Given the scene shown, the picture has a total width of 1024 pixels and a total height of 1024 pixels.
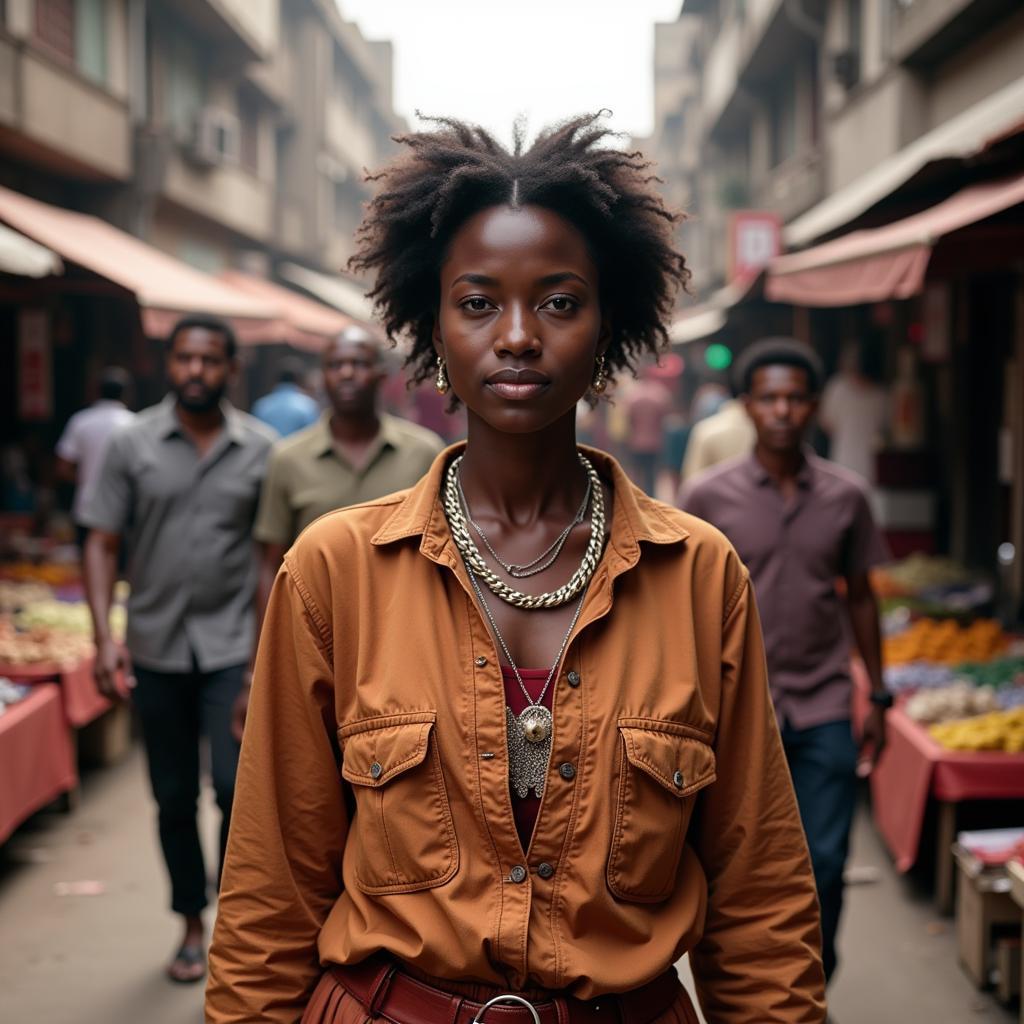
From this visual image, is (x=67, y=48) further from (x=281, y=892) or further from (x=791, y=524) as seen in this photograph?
(x=281, y=892)

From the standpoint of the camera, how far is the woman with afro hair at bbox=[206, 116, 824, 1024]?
1.89m

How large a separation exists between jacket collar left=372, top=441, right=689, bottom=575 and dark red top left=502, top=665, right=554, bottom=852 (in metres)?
0.19

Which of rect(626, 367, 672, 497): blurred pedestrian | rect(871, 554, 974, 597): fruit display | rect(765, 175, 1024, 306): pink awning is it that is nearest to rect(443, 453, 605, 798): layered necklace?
rect(765, 175, 1024, 306): pink awning

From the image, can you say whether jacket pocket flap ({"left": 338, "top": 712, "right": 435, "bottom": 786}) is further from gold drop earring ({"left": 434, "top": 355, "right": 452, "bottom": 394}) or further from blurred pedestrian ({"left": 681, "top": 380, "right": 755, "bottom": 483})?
blurred pedestrian ({"left": 681, "top": 380, "right": 755, "bottom": 483})

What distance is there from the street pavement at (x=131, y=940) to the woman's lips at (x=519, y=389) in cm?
339

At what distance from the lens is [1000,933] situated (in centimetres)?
506

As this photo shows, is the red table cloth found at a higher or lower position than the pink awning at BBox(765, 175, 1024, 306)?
lower

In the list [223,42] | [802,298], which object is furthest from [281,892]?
[223,42]

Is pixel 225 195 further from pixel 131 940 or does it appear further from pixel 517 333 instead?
pixel 517 333

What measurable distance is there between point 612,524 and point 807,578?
2.43 m

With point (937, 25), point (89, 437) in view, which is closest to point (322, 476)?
point (89, 437)

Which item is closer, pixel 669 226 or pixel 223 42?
pixel 669 226

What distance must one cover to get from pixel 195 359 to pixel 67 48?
1115cm

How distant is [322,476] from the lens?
5062 millimetres
